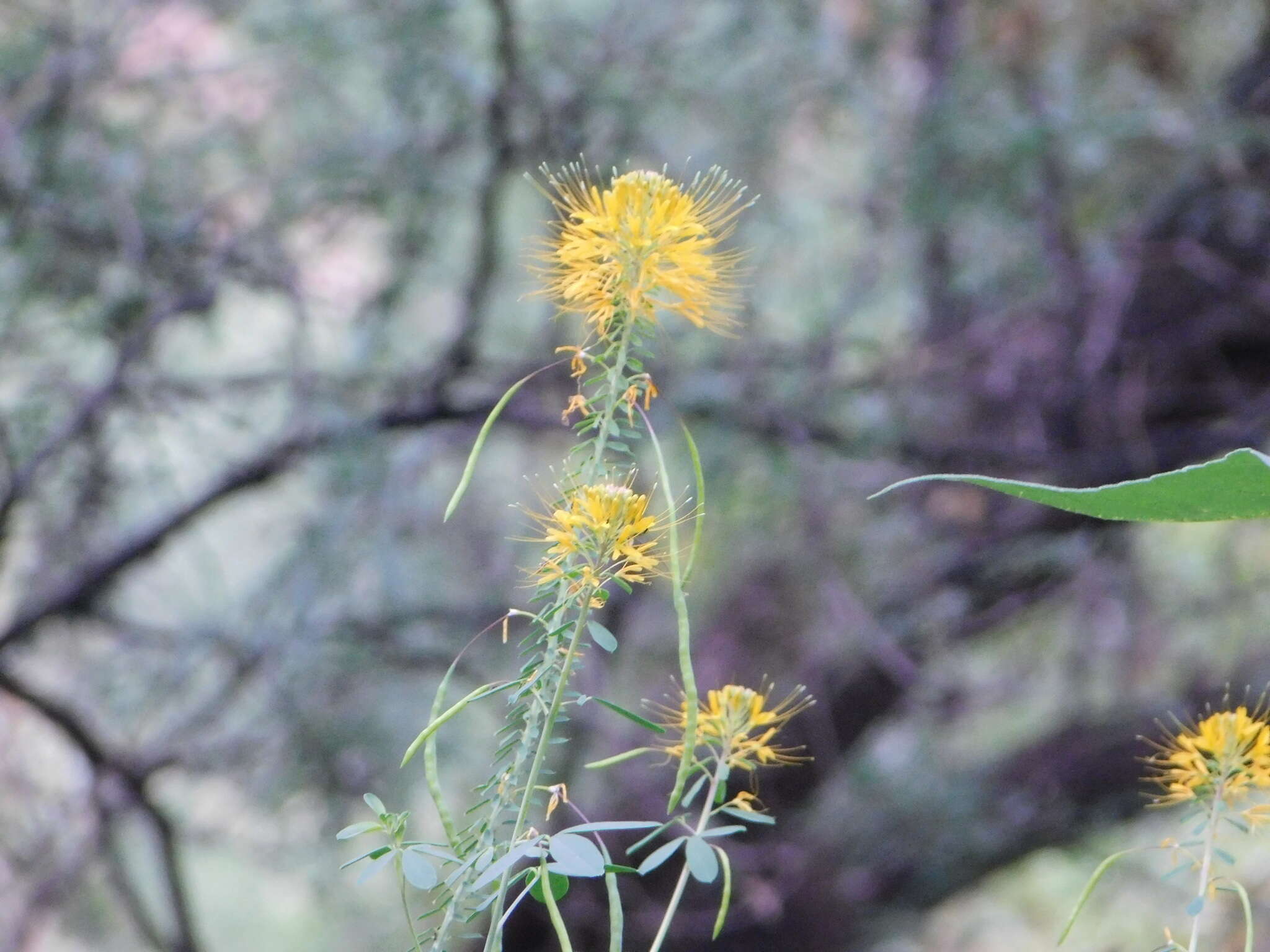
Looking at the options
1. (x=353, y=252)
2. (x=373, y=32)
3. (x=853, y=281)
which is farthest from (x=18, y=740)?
(x=853, y=281)

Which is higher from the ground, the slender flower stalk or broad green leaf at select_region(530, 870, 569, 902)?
the slender flower stalk

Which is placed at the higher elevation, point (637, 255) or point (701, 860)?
point (637, 255)

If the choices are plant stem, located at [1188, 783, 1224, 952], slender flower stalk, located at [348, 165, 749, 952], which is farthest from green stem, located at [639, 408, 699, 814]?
plant stem, located at [1188, 783, 1224, 952]

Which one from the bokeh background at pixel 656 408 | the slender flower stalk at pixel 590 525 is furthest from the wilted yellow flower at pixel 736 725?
the bokeh background at pixel 656 408

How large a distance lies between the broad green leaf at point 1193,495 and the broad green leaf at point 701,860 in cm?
11

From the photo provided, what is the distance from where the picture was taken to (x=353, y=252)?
237cm

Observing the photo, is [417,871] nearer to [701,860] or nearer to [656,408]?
[701,860]

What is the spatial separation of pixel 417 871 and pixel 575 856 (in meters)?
0.05

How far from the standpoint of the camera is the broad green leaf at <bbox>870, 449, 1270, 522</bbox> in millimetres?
335

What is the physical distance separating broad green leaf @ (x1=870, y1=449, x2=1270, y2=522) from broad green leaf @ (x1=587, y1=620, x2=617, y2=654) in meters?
0.07

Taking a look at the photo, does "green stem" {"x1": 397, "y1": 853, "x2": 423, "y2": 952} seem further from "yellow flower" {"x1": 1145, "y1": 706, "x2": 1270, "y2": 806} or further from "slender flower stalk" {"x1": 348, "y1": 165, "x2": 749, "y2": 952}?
"yellow flower" {"x1": 1145, "y1": 706, "x2": 1270, "y2": 806}

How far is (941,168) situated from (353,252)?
1.02 meters

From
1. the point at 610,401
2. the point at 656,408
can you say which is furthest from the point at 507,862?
the point at 656,408

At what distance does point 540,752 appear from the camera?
320 millimetres
